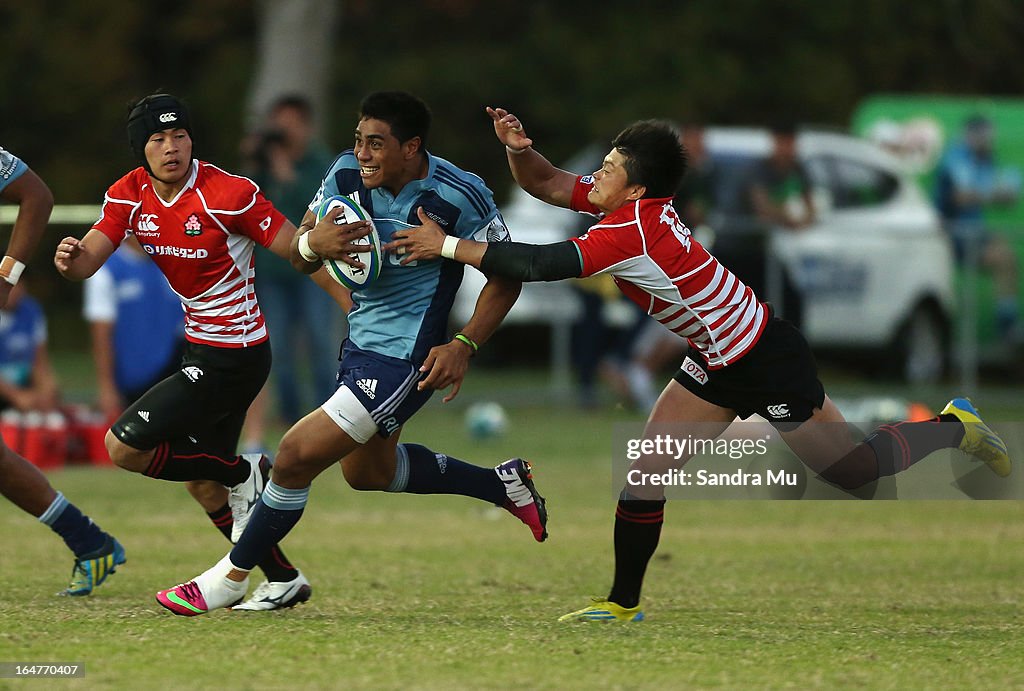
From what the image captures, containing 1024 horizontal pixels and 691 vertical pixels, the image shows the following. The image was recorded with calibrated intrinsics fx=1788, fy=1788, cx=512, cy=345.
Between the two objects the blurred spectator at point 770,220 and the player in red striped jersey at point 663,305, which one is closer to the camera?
the player in red striped jersey at point 663,305

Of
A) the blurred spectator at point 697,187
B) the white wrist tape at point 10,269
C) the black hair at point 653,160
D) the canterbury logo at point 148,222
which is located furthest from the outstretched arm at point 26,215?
the blurred spectator at point 697,187

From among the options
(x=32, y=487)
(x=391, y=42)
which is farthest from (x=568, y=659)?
(x=391, y=42)

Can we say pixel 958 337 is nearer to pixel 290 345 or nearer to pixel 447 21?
pixel 290 345

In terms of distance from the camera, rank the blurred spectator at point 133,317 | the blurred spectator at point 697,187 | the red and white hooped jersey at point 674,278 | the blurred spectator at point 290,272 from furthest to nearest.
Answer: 1. the blurred spectator at point 697,187
2. the blurred spectator at point 290,272
3. the blurred spectator at point 133,317
4. the red and white hooped jersey at point 674,278

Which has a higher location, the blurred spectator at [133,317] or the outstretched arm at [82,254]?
the blurred spectator at [133,317]

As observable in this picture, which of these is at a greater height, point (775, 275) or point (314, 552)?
point (775, 275)

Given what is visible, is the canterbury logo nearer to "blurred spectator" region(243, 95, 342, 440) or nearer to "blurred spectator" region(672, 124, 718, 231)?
"blurred spectator" region(243, 95, 342, 440)

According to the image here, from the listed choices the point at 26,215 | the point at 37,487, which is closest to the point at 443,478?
the point at 37,487

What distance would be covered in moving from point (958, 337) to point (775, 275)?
265cm

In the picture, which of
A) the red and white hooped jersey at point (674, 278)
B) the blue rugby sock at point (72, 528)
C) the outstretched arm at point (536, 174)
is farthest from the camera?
the blue rugby sock at point (72, 528)

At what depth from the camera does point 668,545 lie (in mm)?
9867

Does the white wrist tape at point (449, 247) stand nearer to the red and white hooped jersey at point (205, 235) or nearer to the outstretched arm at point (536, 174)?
the outstretched arm at point (536, 174)

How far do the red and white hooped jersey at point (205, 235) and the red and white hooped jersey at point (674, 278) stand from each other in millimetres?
1388

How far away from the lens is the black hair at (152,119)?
23.8 ft
